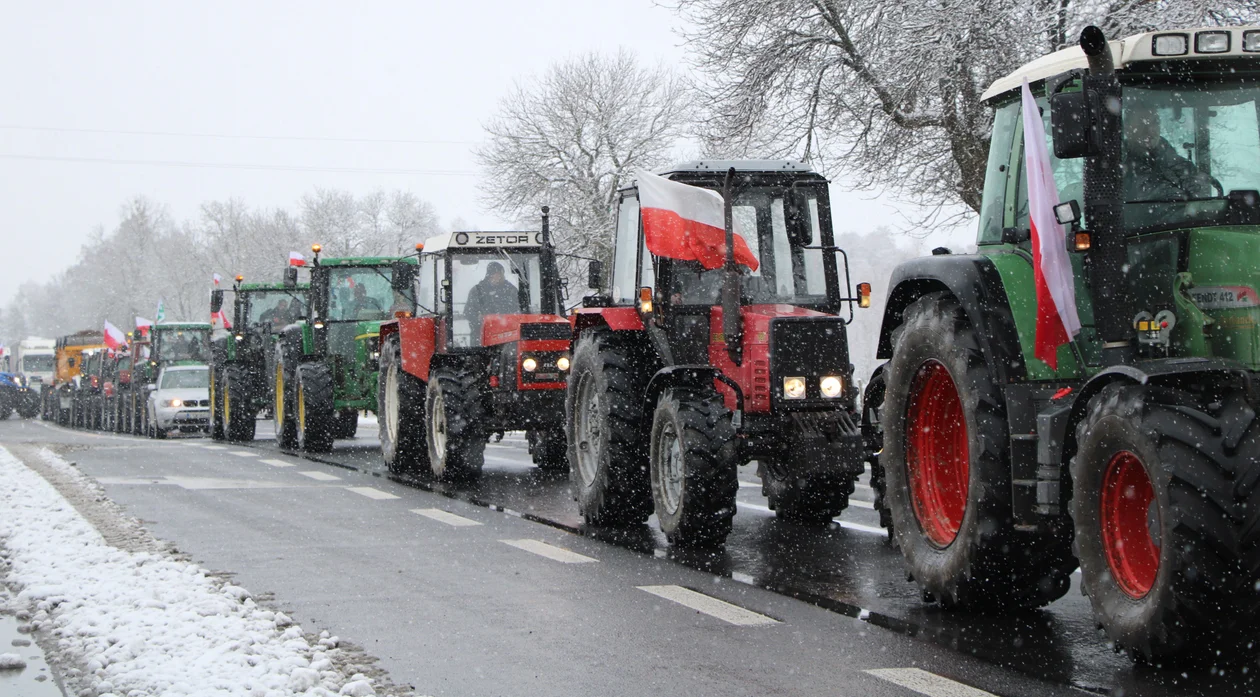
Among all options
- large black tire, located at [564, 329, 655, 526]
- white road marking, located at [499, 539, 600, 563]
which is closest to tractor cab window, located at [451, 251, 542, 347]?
large black tire, located at [564, 329, 655, 526]

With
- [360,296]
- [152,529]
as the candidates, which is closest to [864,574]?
[152,529]

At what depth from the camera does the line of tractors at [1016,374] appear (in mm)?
5020

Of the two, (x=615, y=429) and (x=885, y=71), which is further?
(x=885, y=71)

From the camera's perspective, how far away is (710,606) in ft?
23.0

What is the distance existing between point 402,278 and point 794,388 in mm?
7972

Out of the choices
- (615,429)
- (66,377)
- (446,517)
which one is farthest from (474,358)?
(66,377)

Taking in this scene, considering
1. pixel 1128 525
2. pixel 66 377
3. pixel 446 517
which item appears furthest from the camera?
pixel 66 377

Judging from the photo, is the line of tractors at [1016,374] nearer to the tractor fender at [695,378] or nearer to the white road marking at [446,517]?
the tractor fender at [695,378]

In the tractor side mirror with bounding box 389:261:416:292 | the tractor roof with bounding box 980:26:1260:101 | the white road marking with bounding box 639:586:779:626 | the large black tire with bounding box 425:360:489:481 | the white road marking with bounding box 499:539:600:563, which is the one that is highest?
the tractor roof with bounding box 980:26:1260:101

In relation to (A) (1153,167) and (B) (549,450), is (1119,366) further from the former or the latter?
(B) (549,450)

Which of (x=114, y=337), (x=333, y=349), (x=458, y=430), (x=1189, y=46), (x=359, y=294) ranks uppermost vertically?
(x=1189, y=46)

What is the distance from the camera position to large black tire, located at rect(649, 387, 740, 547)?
8.66 m

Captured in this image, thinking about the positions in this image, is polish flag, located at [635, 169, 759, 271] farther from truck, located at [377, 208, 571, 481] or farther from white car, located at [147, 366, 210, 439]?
white car, located at [147, 366, 210, 439]

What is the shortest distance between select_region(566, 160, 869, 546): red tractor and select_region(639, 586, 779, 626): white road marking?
127 centimetres
